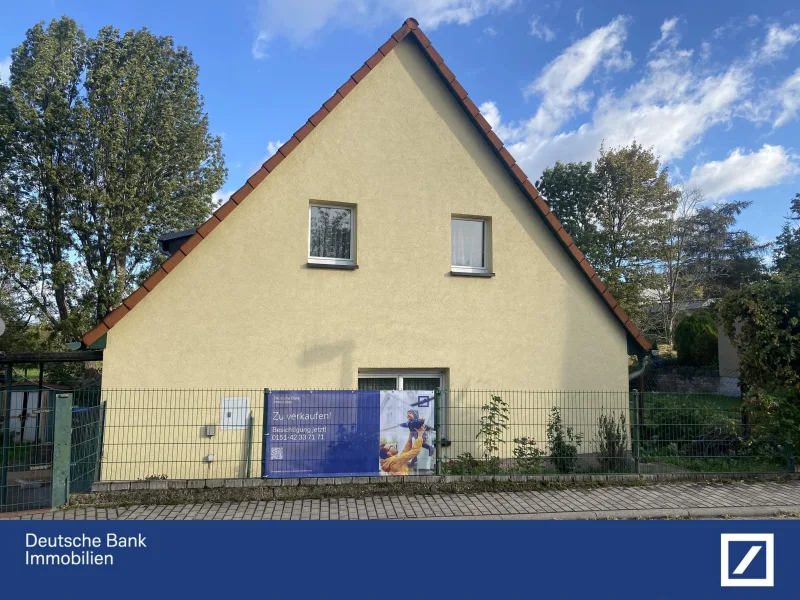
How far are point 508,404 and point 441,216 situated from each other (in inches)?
143

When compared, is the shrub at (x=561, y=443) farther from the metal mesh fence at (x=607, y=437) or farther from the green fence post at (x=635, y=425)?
the green fence post at (x=635, y=425)

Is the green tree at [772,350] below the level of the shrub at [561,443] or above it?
above

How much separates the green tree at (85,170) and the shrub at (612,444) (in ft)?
58.8

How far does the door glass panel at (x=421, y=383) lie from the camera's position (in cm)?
995

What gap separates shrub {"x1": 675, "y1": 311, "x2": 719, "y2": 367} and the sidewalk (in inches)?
886

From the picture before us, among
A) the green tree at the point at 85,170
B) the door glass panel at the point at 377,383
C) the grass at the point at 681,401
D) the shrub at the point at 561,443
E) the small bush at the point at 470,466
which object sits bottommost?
the small bush at the point at 470,466

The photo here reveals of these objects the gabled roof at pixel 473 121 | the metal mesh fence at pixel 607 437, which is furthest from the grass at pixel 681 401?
the gabled roof at pixel 473 121

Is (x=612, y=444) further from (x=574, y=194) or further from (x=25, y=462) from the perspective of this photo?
(x=574, y=194)

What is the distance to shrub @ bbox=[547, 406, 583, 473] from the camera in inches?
356

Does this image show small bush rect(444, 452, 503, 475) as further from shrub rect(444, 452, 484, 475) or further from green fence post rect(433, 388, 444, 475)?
green fence post rect(433, 388, 444, 475)

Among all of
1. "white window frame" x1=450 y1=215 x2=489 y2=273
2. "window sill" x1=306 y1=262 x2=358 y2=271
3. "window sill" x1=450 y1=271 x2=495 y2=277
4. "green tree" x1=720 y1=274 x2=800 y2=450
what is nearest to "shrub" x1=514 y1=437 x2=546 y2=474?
"window sill" x1=450 y1=271 x2=495 y2=277

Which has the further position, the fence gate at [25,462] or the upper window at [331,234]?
the upper window at [331,234]

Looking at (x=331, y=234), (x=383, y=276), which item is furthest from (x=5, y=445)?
(x=383, y=276)

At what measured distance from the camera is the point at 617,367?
1066 centimetres
